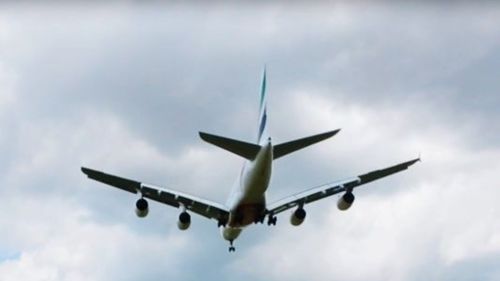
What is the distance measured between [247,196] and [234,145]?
13.4ft

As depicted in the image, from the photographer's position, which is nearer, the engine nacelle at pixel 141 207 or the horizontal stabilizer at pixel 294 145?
the horizontal stabilizer at pixel 294 145

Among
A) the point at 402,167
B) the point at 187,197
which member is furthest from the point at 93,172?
the point at 402,167

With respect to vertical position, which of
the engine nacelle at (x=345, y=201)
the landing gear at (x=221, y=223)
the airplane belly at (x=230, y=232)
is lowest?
the airplane belly at (x=230, y=232)

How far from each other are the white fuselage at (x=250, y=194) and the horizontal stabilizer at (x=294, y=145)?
0.80 m

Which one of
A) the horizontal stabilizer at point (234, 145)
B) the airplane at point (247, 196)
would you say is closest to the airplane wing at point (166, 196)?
the airplane at point (247, 196)

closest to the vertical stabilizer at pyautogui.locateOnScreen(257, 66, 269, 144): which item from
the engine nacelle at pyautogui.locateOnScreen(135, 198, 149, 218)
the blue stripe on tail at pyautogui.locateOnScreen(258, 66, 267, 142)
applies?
the blue stripe on tail at pyautogui.locateOnScreen(258, 66, 267, 142)

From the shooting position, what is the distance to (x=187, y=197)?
146 feet

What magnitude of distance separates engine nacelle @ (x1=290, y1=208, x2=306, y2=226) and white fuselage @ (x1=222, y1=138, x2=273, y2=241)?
228 centimetres

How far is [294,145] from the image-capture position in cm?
3822

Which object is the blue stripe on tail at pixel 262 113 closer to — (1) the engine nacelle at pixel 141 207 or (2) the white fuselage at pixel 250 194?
(2) the white fuselage at pixel 250 194

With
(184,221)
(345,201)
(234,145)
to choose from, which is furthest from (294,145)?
(184,221)

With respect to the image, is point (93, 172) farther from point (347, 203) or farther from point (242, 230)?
point (347, 203)

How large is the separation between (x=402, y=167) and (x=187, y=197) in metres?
13.1

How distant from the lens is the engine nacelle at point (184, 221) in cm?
4359
